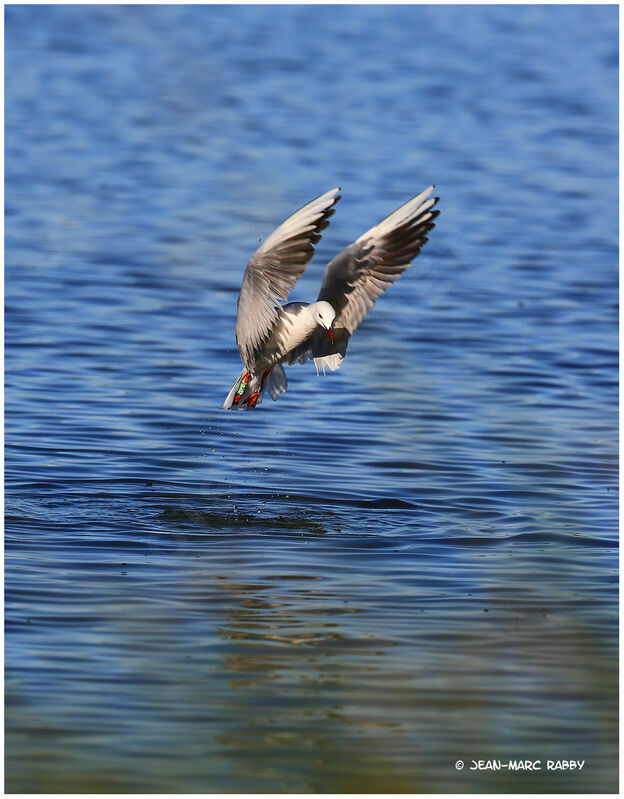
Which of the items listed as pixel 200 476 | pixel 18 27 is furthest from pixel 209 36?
pixel 200 476

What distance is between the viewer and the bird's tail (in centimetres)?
845

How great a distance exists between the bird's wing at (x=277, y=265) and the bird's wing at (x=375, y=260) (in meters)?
0.48

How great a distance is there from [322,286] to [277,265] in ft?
2.49

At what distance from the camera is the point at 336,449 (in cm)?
961

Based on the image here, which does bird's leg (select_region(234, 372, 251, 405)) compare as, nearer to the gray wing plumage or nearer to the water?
the gray wing plumage

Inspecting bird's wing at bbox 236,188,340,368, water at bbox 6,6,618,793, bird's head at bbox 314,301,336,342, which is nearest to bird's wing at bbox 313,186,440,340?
bird's head at bbox 314,301,336,342

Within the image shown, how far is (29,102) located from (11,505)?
624 inches

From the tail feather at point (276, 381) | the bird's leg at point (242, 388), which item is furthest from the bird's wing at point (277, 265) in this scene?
the tail feather at point (276, 381)

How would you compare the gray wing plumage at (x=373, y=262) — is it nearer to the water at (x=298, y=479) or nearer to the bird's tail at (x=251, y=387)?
the water at (x=298, y=479)

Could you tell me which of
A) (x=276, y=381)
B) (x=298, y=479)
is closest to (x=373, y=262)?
(x=276, y=381)

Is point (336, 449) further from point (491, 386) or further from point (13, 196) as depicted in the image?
point (13, 196)

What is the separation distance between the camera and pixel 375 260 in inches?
309

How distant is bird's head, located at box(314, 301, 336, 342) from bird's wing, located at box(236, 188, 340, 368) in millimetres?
225

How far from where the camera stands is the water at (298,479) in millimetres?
5086
